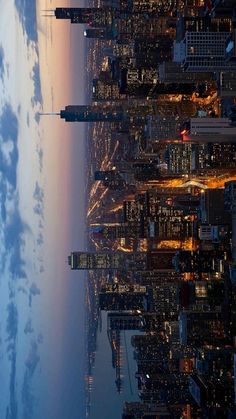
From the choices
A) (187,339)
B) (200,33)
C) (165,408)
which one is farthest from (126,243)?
(200,33)

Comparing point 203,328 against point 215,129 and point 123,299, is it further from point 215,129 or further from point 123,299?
point 123,299

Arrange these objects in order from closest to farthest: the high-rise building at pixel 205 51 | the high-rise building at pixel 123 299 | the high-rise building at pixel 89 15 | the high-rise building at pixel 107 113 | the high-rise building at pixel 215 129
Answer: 1. the high-rise building at pixel 205 51
2. the high-rise building at pixel 215 129
3. the high-rise building at pixel 107 113
4. the high-rise building at pixel 89 15
5. the high-rise building at pixel 123 299

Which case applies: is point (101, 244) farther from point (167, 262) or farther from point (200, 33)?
point (200, 33)

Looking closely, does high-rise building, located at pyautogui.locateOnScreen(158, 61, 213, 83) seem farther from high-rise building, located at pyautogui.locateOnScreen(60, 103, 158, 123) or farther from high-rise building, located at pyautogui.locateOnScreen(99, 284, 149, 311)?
high-rise building, located at pyautogui.locateOnScreen(99, 284, 149, 311)

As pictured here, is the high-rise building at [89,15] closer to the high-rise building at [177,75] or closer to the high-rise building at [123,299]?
the high-rise building at [177,75]

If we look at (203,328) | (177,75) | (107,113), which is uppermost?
(107,113)

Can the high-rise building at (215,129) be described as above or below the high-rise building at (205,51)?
below

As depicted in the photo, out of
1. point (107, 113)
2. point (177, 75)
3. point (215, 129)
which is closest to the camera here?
point (215, 129)

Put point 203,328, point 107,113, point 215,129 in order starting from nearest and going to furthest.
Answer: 1. point 215,129
2. point 203,328
3. point 107,113

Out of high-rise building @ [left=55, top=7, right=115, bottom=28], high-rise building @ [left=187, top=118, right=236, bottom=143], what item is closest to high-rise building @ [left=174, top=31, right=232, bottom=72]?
high-rise building @ [left=187, top=118, right=236, bottom=143]

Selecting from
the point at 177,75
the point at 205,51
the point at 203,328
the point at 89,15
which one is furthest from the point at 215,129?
the point at 89,15

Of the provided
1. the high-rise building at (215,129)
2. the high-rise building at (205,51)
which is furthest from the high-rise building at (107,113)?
the high-rise building at (205,51)
